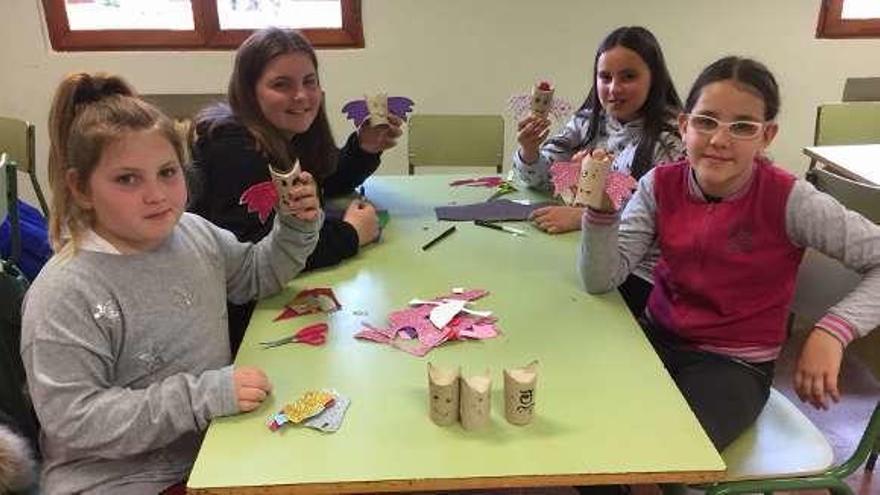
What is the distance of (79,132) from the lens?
1333 mm

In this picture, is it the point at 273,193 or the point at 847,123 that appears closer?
the point at 273,193

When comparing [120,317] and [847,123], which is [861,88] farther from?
[120,317]

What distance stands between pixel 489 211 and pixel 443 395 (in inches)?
44.1

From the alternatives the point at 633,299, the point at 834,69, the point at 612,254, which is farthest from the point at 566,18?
the point at 612,254

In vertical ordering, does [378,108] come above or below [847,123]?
above

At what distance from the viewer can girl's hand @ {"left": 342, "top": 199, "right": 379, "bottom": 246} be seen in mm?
Result: 1947

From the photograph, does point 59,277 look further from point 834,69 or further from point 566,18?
point 834,69

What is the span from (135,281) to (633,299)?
139cm

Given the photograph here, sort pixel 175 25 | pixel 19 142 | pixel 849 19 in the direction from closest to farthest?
pixel 19 142
pixel 175 25
pixel 849 19

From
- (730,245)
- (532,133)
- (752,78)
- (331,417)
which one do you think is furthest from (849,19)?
(331,417)

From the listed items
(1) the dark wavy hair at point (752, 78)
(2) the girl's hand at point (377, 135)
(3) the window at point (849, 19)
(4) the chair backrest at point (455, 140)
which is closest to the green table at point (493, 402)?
(1) the dark wavy hair at point (752, 78)

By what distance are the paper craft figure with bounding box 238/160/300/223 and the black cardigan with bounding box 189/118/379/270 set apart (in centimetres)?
22

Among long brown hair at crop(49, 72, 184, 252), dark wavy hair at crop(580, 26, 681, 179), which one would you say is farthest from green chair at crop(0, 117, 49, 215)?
dark wavy hair at crop(580, 26, 681, 179)

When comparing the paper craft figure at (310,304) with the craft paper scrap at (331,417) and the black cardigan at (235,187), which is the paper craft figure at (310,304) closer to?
the black cardigan at (235,187)
